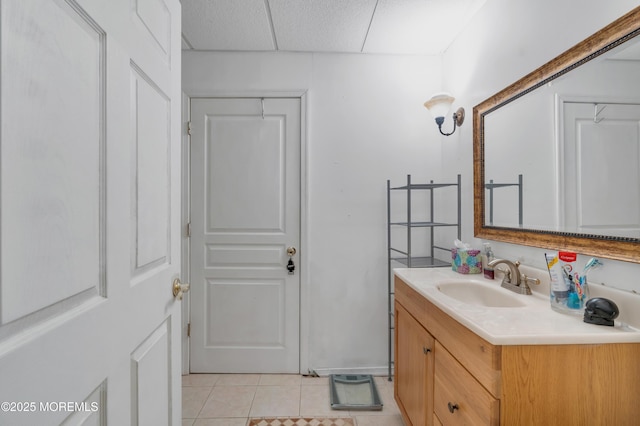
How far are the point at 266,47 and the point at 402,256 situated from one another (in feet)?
5.96

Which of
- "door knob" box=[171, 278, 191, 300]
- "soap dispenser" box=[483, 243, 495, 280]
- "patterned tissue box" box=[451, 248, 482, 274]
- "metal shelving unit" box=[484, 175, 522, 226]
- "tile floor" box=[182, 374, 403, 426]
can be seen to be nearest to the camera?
"door knob" box=[171, 278, 191, 300]

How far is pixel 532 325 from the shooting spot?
90 centimetres

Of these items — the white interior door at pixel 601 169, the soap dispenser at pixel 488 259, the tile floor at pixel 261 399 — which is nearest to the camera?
the white interior door at pixel 601 169

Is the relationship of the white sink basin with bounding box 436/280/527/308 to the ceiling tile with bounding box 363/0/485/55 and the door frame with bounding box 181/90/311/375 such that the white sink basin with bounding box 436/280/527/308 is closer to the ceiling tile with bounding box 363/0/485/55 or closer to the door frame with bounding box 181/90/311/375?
the door frame with bounding box 181/90/311/375

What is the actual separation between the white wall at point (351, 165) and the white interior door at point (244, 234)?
0.14 m

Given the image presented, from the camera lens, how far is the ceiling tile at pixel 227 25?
5.67ft

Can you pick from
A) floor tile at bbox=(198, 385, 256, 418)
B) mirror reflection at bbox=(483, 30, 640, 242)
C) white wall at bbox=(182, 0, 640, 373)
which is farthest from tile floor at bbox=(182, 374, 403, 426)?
mirror reflection at bbox=(483, 30, 640, 242)

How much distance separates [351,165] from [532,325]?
1.55 metres

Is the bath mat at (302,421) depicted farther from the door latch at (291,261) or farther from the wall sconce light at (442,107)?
the wall sconce light at (442,107)

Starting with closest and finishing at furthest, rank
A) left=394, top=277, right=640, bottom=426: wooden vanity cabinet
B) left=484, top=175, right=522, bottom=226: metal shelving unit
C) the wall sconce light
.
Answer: left=394, top=277, right=640, bottom=426: wooden vanity cabinet → left=484, top=175, right=522, bottom=226: metal shelving unit → the wall sconce light

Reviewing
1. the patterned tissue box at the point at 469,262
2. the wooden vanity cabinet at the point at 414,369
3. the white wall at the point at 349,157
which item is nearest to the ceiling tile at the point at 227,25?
the white wall at the point at 349,157

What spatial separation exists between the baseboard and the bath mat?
1.43ft

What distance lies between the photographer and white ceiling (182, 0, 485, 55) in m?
1.72

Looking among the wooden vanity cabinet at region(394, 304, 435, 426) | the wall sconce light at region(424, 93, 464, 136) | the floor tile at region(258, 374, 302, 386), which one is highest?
the wall sconce light at region(424, 93, 464, 136)
